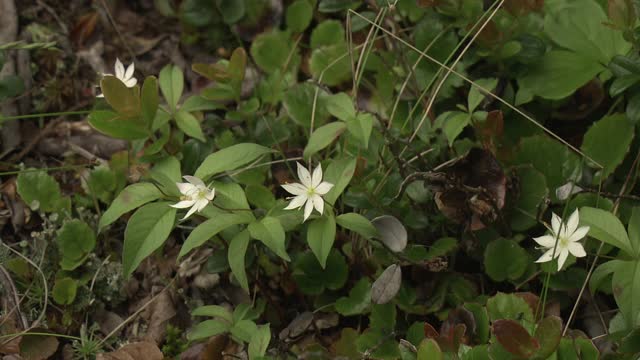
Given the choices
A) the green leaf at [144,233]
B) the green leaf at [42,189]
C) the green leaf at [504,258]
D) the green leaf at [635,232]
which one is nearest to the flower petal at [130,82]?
the green leaf at [42,189]

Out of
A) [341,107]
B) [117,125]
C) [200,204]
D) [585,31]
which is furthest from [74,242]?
[585,31]

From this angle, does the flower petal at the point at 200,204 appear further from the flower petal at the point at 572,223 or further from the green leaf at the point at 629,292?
the green leaf at the point at 629,292

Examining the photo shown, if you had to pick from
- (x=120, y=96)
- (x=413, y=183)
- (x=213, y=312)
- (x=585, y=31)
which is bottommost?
(x=213, y=312)

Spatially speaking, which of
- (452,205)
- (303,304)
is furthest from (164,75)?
(452,205)

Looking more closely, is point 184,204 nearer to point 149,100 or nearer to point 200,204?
point 200,204

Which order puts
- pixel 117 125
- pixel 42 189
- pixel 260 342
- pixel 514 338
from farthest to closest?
pixel 42 189 → pixel 117 125 → pixel 260 342 → pixel 514 338

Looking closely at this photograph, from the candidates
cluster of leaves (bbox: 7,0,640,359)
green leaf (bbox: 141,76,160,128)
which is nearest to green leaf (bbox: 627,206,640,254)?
cluster of leaves (bbox: 7,0,640,359)
